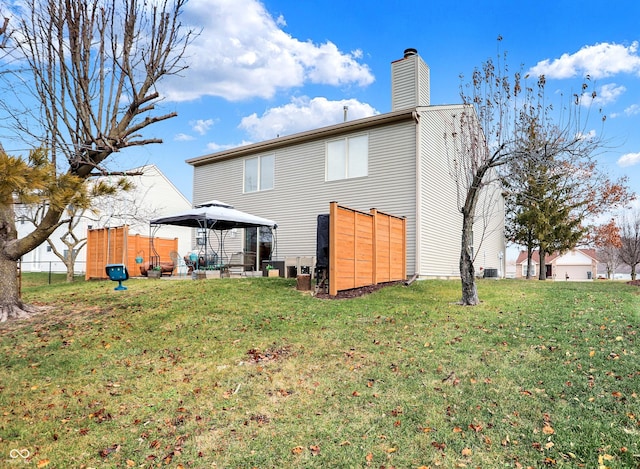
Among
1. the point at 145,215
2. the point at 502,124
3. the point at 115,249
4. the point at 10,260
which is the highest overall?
the point at 502,124

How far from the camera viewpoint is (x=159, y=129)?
7.18 metres

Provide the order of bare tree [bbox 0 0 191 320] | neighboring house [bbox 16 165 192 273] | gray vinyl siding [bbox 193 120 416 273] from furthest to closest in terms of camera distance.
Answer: neighboring house [bbox 16 165 192 273] < gray vinyl siding [bbox 193 120 416 273] < bare tree [bbox 0 0 191 320]

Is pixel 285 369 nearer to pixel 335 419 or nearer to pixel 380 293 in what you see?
pixel 335 419

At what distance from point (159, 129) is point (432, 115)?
27.9 ft

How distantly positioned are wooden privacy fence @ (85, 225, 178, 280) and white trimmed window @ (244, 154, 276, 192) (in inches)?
172

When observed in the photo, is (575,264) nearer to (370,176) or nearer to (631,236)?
(631,236)

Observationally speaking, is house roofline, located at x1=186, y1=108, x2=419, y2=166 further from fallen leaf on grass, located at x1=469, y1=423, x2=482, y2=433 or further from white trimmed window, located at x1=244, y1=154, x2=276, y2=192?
fallen leaf on grass, located at x1=469, y1=423, x2=482, y2=433

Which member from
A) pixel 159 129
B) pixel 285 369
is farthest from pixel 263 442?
pixel 159 129

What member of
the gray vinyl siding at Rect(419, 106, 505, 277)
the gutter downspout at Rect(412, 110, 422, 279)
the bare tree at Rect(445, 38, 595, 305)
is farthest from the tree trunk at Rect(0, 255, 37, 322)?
the gray vinyl siding at Rect(419, 106, 505, 277)

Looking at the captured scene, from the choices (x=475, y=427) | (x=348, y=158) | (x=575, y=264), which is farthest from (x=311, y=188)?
(x=575, y=264)

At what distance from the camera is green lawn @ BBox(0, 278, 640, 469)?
3324 mm

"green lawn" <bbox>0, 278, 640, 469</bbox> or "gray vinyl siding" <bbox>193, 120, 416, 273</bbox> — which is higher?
"gray vinyl siding" <bbox>193, 120, 416, 273</bbox>

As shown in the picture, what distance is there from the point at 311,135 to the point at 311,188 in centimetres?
172

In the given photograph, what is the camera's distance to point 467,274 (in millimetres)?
8352
